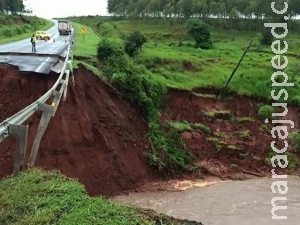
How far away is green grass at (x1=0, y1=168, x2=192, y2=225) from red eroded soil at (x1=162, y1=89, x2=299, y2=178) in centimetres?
1279

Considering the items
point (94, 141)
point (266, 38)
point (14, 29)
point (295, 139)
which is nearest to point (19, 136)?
point (94, 141)

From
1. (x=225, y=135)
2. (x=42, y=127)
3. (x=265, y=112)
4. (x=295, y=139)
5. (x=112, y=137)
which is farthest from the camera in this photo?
(x=265, y=112)

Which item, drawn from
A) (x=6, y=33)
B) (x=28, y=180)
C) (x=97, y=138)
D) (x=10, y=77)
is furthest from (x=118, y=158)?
(x=6, y=33)

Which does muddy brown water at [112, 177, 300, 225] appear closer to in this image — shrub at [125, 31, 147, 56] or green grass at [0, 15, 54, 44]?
shrub at [125, 31, 147, 56]

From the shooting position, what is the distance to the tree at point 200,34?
46.8 m

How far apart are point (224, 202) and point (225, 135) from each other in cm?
716

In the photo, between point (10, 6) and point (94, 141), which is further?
point (10, 6)

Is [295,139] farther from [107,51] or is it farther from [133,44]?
[133,44]

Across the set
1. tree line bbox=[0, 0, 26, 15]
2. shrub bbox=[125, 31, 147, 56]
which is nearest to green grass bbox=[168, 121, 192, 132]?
shrub bbox=[125, 31, 147, 56]

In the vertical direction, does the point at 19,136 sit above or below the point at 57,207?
above

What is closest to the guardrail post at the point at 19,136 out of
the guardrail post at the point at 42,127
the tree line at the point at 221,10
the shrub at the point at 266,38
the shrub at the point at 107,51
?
the guardrail post at the point at 42,127

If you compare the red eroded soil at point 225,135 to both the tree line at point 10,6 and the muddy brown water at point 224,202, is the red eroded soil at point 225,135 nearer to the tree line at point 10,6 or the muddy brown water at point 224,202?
the muddy brown water at point 224,202

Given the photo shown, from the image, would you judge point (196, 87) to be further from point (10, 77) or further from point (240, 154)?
point (10, 77)

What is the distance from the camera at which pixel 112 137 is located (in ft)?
70.4
